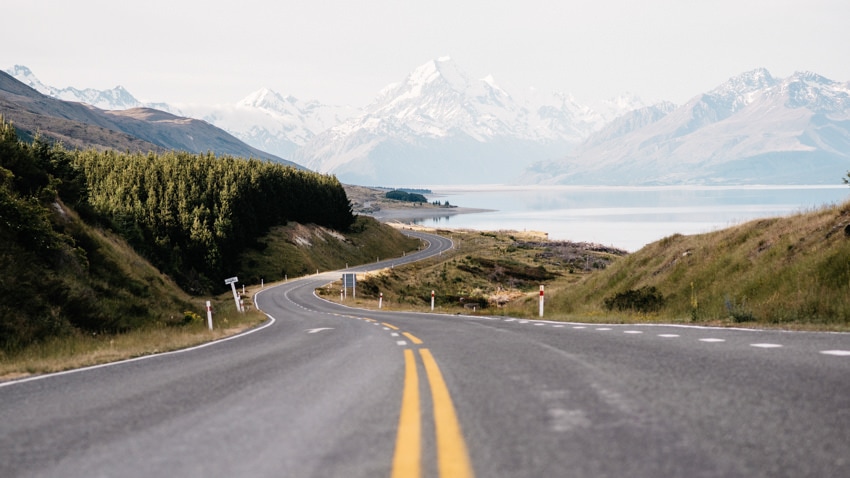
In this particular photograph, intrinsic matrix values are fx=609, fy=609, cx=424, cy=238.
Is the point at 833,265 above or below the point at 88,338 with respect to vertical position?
above

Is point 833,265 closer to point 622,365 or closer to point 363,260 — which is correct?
point 622,365

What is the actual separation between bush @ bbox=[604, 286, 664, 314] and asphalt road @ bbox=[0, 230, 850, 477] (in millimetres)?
14341

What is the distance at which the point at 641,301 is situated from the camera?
75.4ft

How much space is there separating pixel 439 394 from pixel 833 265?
14214 mm

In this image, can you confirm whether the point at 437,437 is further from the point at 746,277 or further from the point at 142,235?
the point at 142,235

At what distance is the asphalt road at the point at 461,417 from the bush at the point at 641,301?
1434 centimetres

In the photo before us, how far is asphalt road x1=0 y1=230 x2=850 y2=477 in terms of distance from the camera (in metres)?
3.69

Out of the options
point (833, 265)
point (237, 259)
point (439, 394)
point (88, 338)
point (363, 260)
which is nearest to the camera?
point (439, 394)

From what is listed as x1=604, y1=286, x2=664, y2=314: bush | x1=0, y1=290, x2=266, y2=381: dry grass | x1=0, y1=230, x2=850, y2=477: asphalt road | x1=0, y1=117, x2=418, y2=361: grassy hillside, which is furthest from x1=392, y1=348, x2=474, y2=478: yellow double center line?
x1=604, y1=286, x2=664, y2=314: bush

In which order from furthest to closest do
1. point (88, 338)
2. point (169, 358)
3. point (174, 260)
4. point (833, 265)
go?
point (174, 260) < point (88, 338) < point (833, 265) < point (169, 358)

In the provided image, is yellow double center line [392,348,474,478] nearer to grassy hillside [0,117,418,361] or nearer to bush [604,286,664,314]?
grassy hillside [0,117,418,361]

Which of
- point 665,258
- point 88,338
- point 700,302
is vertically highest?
point 665,258

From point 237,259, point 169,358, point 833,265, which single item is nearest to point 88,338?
point 169,358

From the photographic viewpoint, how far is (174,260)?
66812 millimetres
